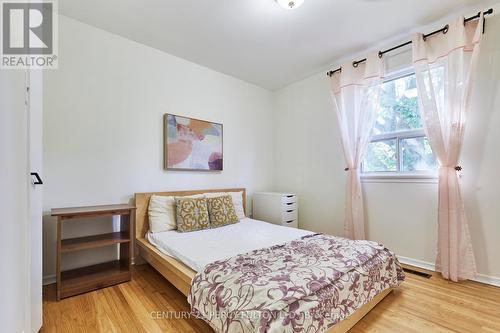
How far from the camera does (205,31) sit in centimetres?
251

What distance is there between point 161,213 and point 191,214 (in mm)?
339

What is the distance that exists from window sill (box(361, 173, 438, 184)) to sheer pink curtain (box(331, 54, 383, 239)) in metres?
0.14

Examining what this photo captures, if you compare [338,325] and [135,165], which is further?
[135,165]

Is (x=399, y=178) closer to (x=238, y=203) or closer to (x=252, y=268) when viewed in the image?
(x=238, y=203)

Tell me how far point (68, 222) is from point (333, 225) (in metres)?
3.11

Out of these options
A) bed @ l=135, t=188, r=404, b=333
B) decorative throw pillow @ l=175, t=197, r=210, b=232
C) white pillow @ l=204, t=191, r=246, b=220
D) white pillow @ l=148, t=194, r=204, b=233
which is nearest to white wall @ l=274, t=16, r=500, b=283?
bed @ l=135, t=188, r=404, b=333

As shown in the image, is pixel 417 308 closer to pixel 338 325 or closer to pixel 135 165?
pixel 338 325

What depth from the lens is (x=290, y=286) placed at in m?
1.26

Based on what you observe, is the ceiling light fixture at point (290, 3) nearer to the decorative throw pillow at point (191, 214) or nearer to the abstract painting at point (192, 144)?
the abstract painting at point (192, 144)

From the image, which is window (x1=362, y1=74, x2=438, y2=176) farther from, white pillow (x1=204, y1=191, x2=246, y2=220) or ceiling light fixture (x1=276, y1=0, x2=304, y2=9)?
white pillow (x1=204, y1=191, x2=246, y2=220)

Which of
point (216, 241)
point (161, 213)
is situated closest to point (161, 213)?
point (161, 213)

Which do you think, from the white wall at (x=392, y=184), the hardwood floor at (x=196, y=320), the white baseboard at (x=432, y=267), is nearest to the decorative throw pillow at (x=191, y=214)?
the hardwood floor at (x=196, y=320)

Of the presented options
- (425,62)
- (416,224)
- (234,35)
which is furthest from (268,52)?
(416,224)

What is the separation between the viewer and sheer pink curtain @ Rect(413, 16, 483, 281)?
7.02 feet
